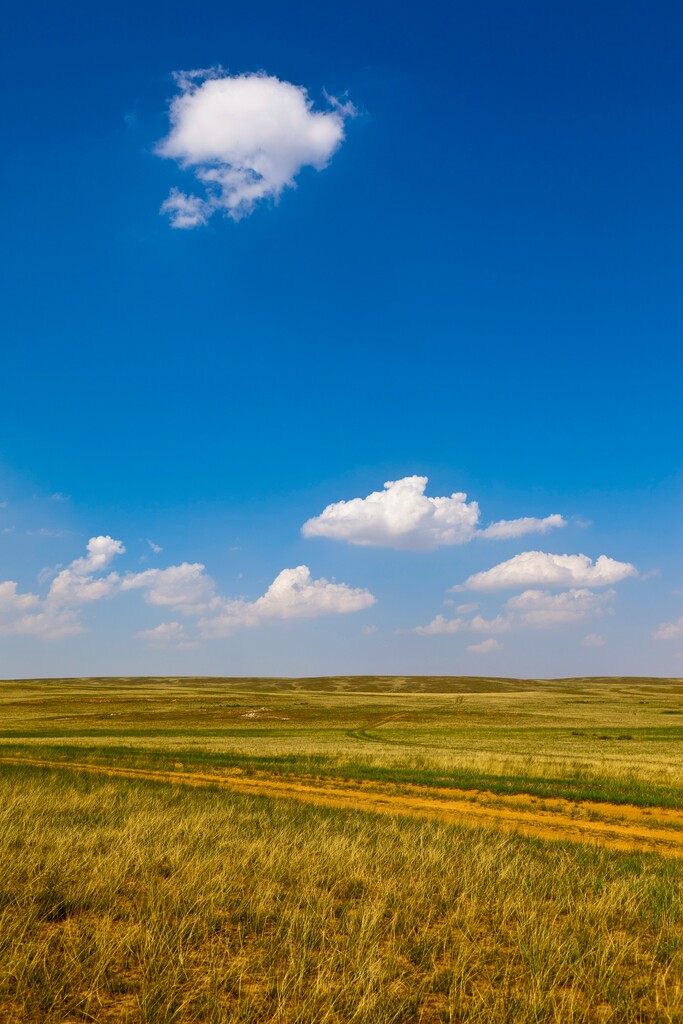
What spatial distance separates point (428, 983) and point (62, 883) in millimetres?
5105

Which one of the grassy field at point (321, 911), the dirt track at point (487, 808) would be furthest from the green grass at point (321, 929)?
the dirt track at point (487, 808)

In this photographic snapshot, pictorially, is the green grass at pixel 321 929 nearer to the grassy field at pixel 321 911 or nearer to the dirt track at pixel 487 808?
the grassy field at pixel 321 911

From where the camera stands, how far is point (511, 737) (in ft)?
186

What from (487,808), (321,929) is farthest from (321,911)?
(487,808)

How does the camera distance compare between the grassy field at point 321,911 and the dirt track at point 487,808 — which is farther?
the dirt track at point 487,808

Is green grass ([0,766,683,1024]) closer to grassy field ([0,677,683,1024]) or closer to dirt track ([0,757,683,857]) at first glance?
grassy field ([0,677,683,1024])

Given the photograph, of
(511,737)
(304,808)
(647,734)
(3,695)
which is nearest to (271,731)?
(511,737)

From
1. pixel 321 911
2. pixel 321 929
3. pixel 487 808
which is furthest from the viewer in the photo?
pixel 487 808

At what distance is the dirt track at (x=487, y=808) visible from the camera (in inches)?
658

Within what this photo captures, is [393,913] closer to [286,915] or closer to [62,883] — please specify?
[286,915]

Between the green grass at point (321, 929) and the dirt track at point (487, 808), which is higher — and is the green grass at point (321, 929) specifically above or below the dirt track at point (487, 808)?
above

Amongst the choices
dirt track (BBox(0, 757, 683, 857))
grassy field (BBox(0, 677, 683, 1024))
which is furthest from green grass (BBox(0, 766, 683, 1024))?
dirt track (BBox(0, 757, 683, 857))

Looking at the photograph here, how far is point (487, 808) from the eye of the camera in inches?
814

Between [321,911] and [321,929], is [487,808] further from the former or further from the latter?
[321,929]
